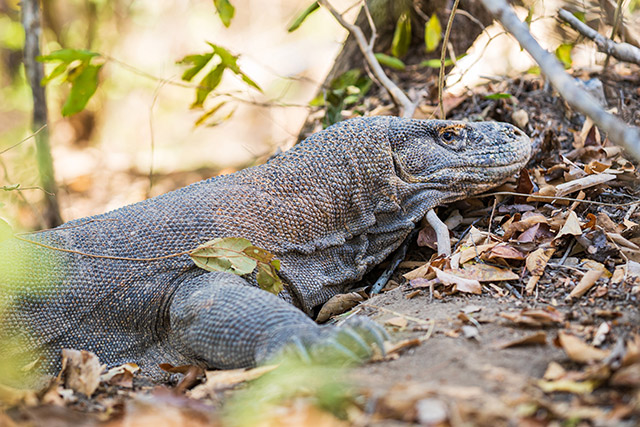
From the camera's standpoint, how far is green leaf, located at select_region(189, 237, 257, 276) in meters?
3.36

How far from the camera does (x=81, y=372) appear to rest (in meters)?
2.88

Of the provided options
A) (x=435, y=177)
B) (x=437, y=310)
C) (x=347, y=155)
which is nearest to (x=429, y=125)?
(x=435, y=177)

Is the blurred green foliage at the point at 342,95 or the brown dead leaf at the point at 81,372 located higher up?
the blurred green foliage at the point at 342,95

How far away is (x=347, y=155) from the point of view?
4027 millimetres

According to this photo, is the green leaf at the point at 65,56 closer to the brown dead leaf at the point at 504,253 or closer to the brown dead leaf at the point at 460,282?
the brown dead leaf at the point at 460,282

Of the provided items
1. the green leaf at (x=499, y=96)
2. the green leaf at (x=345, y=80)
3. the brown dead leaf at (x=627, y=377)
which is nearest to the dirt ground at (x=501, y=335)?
the brown dead leaf at (x=627, y=377)

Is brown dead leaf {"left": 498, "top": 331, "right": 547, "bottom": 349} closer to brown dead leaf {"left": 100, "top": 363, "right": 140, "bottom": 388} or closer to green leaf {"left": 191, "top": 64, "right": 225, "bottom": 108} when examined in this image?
brown dead leaf {"left": 100, "top": 363, "right": 140, "bottom": 388}

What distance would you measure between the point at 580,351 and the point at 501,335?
1.33 ft

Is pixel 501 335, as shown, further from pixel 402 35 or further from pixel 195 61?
pixel 402 35

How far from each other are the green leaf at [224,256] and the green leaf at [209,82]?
2.57 meters

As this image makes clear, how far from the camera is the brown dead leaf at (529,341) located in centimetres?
243

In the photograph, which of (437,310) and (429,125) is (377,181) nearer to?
(429,125)

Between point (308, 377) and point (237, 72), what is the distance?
3626 millimetres

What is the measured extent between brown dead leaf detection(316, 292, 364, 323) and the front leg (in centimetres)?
70
